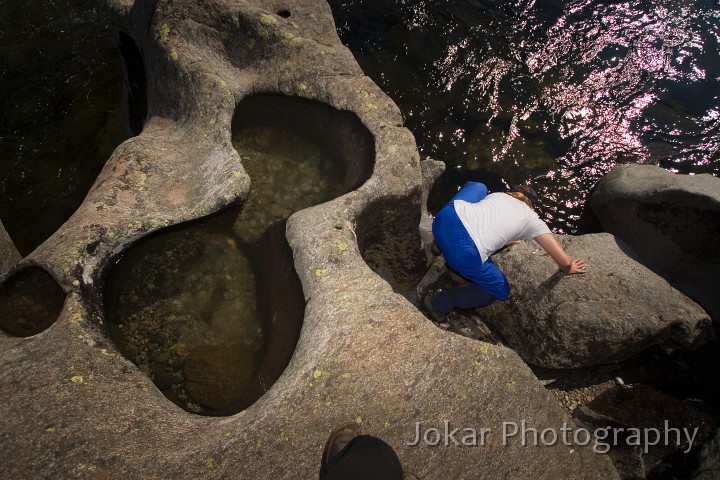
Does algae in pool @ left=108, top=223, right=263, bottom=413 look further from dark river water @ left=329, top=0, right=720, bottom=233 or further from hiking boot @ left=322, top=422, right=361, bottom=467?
dark river water @ left=329, top=0, right=720, bottom=233

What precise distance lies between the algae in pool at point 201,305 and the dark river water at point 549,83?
92.1 inches

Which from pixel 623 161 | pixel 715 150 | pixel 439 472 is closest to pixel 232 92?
pixel 439 472

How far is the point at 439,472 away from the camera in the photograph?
2.56m

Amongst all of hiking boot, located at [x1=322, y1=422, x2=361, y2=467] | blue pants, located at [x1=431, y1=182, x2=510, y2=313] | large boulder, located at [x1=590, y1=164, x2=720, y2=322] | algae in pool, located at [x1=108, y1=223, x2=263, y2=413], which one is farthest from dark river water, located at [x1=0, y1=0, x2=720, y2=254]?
hiking boot, located at [x1=322, y1=422, x2=361, y2=467]

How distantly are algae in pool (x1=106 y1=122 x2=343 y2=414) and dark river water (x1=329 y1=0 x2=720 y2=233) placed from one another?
2.34 metres

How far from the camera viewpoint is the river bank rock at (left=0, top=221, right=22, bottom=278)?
3336mm

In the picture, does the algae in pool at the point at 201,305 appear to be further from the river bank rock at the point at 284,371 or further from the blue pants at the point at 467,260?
the blue pants at the point at 467,260

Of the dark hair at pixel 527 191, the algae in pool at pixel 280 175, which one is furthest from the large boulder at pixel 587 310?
the algae in pool at pixel 280 175

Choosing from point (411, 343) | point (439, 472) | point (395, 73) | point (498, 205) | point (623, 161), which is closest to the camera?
point (439, 472)

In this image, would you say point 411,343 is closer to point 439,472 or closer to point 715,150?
point 439,472

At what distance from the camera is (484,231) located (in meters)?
3.26

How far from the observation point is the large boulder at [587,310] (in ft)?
11.6

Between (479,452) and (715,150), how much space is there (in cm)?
511

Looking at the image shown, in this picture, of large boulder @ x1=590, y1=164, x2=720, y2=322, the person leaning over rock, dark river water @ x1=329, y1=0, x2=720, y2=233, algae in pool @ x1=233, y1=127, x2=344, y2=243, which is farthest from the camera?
dark river water @ x1=329, y1=0, x2=720, y2=233
